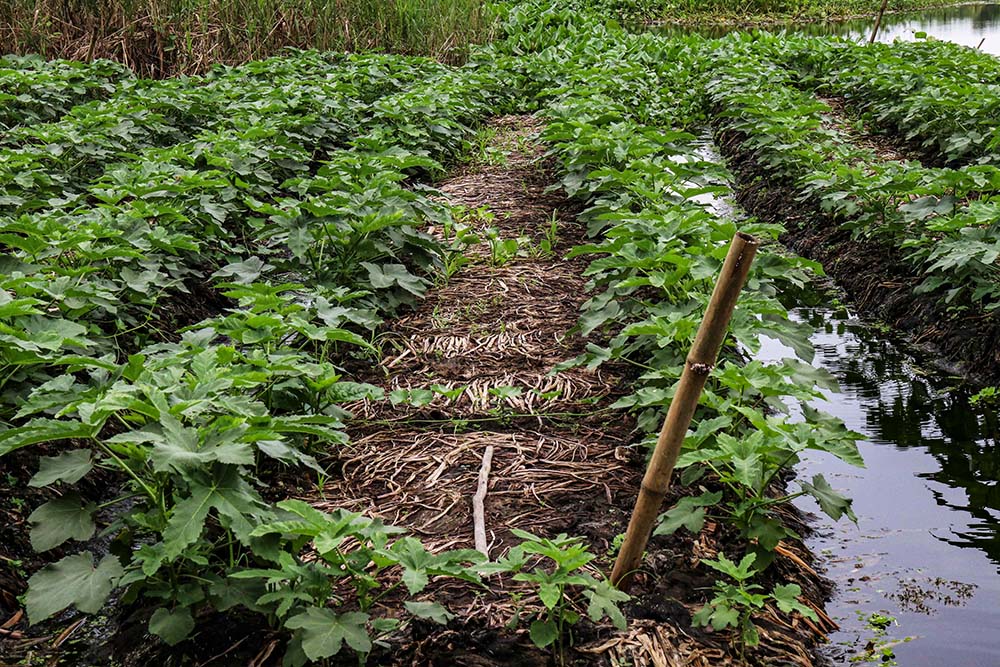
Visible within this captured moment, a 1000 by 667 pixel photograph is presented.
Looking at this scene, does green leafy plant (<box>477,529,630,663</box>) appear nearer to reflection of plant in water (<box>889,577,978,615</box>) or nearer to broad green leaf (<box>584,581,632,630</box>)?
broad green leaf (<box>584,581,632,630</box>)

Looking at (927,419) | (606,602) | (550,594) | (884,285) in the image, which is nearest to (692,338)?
(606,602)

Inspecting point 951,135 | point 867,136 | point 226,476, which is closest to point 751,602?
point 226,476

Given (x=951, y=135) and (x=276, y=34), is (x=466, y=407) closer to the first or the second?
(x=951, y=135)

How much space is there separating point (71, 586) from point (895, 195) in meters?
5.22

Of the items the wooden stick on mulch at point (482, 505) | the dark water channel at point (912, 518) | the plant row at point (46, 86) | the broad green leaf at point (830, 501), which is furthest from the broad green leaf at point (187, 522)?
the plant row at point (46, 86)

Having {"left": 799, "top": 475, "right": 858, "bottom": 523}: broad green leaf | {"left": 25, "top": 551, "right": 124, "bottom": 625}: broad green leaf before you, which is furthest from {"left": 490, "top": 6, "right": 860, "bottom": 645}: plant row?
{"left": 25, "top": 551, "right": 124, "bottom": 625}: broad green leaf

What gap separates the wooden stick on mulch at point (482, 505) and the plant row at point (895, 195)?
2707 millimetres

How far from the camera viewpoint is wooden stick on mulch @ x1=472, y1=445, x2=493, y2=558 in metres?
2.89

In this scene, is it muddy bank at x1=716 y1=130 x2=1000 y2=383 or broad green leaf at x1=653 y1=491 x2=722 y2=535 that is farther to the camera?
muddy bank at x1=716 y1=130 x2=1000 y2=383

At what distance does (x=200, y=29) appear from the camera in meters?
10.8

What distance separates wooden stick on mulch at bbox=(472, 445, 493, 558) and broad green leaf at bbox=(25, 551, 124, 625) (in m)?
1.06

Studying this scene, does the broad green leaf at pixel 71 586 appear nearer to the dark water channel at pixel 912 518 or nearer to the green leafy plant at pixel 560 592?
the green leafy plant at pixel 560 592

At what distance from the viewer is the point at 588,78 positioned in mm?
9562

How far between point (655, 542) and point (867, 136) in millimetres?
7511
